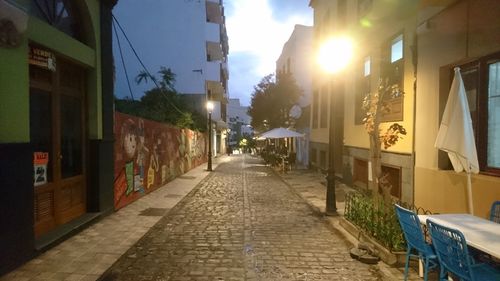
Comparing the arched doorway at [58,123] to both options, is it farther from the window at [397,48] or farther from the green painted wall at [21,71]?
the window at [397,48]

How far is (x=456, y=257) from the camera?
3785mm

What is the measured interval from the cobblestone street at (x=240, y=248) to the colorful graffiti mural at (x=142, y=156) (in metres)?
1.61

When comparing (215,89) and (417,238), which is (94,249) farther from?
(215,89)

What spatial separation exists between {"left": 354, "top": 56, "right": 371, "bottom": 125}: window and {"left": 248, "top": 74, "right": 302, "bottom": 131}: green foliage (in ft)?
56.1

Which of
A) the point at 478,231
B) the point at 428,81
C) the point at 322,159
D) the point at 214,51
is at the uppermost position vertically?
the point at 214,51

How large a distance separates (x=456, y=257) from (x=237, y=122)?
90.3 meters

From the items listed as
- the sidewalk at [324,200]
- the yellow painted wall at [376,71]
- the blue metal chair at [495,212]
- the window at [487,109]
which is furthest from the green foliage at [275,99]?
the blue metal chair at [495,212]

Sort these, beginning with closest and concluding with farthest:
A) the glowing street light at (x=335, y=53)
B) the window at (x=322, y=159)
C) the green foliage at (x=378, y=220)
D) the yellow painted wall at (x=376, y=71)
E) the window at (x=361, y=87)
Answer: the green foliage at (x=378, y=220) → the glowing street light at (x=335, y=53) → the yellow painted wall at (x=376, y=71) → the window at (x=361, y=87) → the window at (x=322, y=159)

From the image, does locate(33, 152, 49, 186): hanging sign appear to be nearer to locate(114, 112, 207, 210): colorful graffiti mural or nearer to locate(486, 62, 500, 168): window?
locate(114, 112, 207, 210): colorful graffiti mural

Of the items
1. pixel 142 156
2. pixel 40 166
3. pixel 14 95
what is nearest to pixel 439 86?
pixel 14 95

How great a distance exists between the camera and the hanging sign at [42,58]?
6449 millimetres

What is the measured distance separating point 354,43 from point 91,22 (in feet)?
31.9

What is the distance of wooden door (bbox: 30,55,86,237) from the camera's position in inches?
267

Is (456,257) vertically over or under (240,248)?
over
